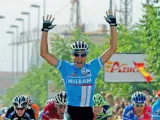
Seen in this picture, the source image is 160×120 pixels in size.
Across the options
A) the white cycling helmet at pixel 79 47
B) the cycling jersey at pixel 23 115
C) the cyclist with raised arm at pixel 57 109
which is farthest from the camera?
the cyclist with raised arm at pixel 57 109

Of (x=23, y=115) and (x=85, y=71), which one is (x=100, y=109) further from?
(x=85, y=71)

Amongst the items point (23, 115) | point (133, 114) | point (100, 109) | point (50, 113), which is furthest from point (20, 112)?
point (100, 109)

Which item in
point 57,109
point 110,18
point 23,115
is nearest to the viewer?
point 110,18

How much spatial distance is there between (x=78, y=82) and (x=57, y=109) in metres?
2.73

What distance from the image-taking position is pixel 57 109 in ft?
49.0

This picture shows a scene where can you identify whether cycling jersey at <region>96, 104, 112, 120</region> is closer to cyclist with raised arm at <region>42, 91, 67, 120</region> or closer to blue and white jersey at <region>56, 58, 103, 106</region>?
cyclist with raised arm at <region>42, 91, 67, 120</region>

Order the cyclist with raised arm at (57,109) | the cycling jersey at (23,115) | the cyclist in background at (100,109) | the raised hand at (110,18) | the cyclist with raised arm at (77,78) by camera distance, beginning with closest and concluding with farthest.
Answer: the cyclist with raised arm at (77,78), the raised hand at (110,18), the cycling jersey at (23,115), the cyclist with raised arm at (57,109), the cyclist in background at (100,109)

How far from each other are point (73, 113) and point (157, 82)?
21.7 metres

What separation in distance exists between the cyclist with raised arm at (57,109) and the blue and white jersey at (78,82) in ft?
8.05

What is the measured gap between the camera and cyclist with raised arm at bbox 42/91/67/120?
48.6 ft

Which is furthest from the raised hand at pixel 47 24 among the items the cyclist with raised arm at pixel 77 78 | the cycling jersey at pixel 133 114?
the cycling jersey at pixel 133 114

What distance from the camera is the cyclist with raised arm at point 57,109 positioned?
1480 centimetres

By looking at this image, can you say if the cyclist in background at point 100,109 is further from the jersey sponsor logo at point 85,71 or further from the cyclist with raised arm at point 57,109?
the jersey sponsor logo at point 85,71

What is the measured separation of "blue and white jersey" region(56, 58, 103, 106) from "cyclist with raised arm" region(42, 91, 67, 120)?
2454 mm
